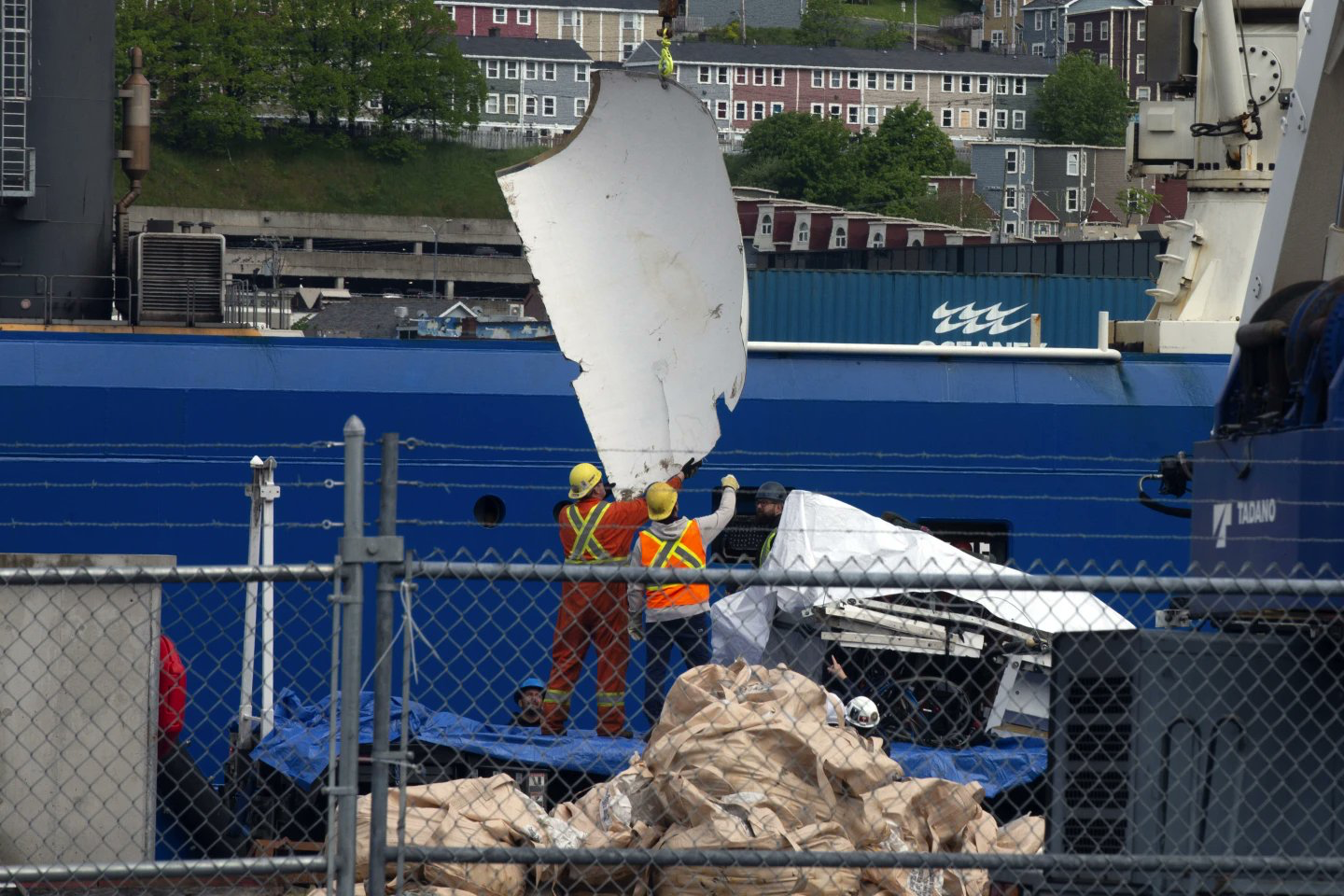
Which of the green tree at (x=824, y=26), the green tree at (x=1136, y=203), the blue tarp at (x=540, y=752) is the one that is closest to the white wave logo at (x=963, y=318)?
the blue tarp at (x=540, y=752)

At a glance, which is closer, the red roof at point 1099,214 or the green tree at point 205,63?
the red roof at point 1099,214

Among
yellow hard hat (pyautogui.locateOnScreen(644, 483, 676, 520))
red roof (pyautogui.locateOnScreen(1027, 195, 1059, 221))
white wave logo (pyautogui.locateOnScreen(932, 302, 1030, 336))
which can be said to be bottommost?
yellow hard hat (pyautogui.locateOnScreen(644, 483, 676, 520))

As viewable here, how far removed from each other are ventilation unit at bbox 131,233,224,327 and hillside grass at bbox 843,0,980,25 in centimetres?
14017

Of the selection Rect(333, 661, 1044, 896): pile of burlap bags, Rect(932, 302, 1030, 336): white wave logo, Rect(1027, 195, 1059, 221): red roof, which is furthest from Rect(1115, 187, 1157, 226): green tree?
Rect(333, 661, 1044, 896): pile of burlap bags

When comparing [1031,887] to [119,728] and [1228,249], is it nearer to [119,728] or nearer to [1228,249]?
[119,728]

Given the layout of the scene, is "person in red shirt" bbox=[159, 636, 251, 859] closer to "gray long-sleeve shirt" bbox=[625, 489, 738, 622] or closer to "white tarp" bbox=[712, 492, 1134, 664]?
"gray long-sleeve shirt" bbox=[625, 489, 738, 622]

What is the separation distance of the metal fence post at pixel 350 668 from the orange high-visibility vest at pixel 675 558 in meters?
5.00

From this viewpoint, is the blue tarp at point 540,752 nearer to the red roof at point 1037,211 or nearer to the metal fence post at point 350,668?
the metal fence post at point 350,668

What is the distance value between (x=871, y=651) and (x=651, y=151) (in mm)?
3278

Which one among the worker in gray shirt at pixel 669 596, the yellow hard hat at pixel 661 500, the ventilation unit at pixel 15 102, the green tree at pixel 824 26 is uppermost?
the green tree at pixel 824 26

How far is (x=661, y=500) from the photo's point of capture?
9.96 metres

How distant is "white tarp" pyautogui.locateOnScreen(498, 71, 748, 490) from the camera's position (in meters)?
10.6

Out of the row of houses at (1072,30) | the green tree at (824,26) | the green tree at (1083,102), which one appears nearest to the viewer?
the green tree at (1083,102)

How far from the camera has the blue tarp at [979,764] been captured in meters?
8.40
